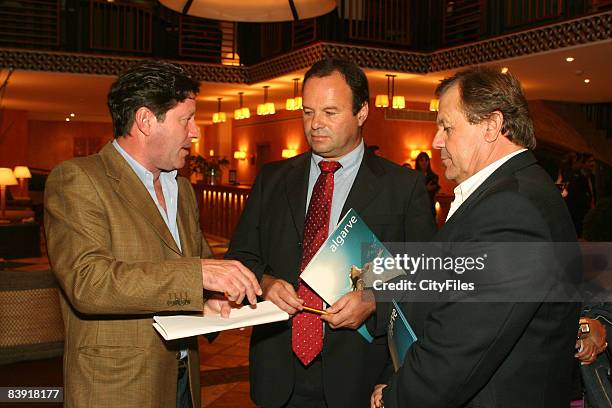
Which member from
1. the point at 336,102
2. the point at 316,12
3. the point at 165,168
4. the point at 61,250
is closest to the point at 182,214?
the point at 165,168

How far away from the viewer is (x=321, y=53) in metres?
10.6

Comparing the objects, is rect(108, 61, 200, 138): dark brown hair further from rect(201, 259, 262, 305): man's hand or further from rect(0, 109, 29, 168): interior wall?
rect(0, 109, 29, 168): interior wall

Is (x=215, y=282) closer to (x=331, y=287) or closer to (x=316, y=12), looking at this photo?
(x=331, y=287)

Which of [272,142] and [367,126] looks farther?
[272,142]

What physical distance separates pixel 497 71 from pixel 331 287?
759 mm

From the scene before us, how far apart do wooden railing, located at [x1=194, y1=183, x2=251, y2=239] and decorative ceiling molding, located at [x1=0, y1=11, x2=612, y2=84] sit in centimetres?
233

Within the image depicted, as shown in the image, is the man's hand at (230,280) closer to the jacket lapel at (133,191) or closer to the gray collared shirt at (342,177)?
the jacket lapel at (133,191)

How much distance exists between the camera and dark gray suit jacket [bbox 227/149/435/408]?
79.7 inches

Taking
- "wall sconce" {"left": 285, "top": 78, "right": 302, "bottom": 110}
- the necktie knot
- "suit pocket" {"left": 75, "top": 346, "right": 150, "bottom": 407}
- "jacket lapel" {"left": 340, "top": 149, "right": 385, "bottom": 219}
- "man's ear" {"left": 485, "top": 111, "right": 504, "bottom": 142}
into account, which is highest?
"wall sconce" {"left": 285, "top": 78, "right": 302, "bottom": 110}

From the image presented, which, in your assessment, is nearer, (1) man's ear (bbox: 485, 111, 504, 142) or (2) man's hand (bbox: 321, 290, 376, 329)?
(1) man's ear (bbox: 485, 111, 504, 142)

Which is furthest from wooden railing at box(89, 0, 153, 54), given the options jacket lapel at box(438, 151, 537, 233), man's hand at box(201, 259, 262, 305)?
jacket lapel at box(438, 151, 537, 233)

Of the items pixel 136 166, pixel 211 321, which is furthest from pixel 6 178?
pixel 211 321

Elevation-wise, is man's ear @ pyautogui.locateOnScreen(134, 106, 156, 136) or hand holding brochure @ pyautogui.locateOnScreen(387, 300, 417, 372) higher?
man's ear @ pyautogui.locateOnScreen(134, 106, 156, 136)

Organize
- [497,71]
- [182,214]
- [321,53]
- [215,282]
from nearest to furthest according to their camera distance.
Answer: [497,71] → [215,282] → [182,214] → [321,53]
